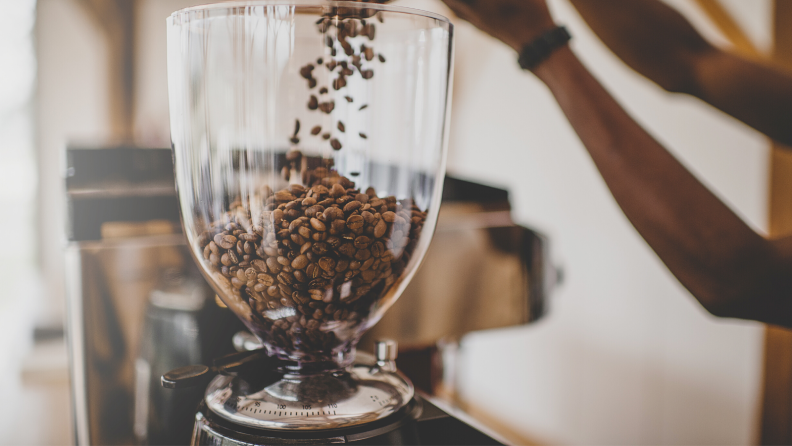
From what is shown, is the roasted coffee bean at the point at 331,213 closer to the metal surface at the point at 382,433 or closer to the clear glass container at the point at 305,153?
the clear glass container at the point at 305,153

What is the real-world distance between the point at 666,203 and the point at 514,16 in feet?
0.67

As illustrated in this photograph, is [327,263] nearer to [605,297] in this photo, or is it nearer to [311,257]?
[311,257]

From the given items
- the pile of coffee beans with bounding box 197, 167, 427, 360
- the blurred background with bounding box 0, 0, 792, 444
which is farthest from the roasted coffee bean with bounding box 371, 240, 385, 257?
the blurred background with bounding box 0, 0, 792, 444

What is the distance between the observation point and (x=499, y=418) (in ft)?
6.85

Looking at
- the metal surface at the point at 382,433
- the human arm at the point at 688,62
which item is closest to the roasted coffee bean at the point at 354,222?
the metal surface at the point at 382,433

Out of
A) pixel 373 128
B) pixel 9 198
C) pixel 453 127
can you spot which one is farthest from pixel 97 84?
pixel 373 128

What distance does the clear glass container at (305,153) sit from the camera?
30 centimetres

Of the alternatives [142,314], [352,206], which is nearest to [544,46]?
[352,206]

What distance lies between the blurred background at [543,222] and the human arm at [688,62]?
274mm

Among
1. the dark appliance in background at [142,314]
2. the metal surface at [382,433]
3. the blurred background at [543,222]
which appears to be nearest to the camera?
the metal surface at [382,433]

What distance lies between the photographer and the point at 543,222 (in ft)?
6.10

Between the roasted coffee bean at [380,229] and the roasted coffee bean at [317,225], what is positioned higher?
the roasted coffee bean at [317,225]

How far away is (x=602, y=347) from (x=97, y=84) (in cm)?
221

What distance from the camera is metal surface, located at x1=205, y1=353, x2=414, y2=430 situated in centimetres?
30
